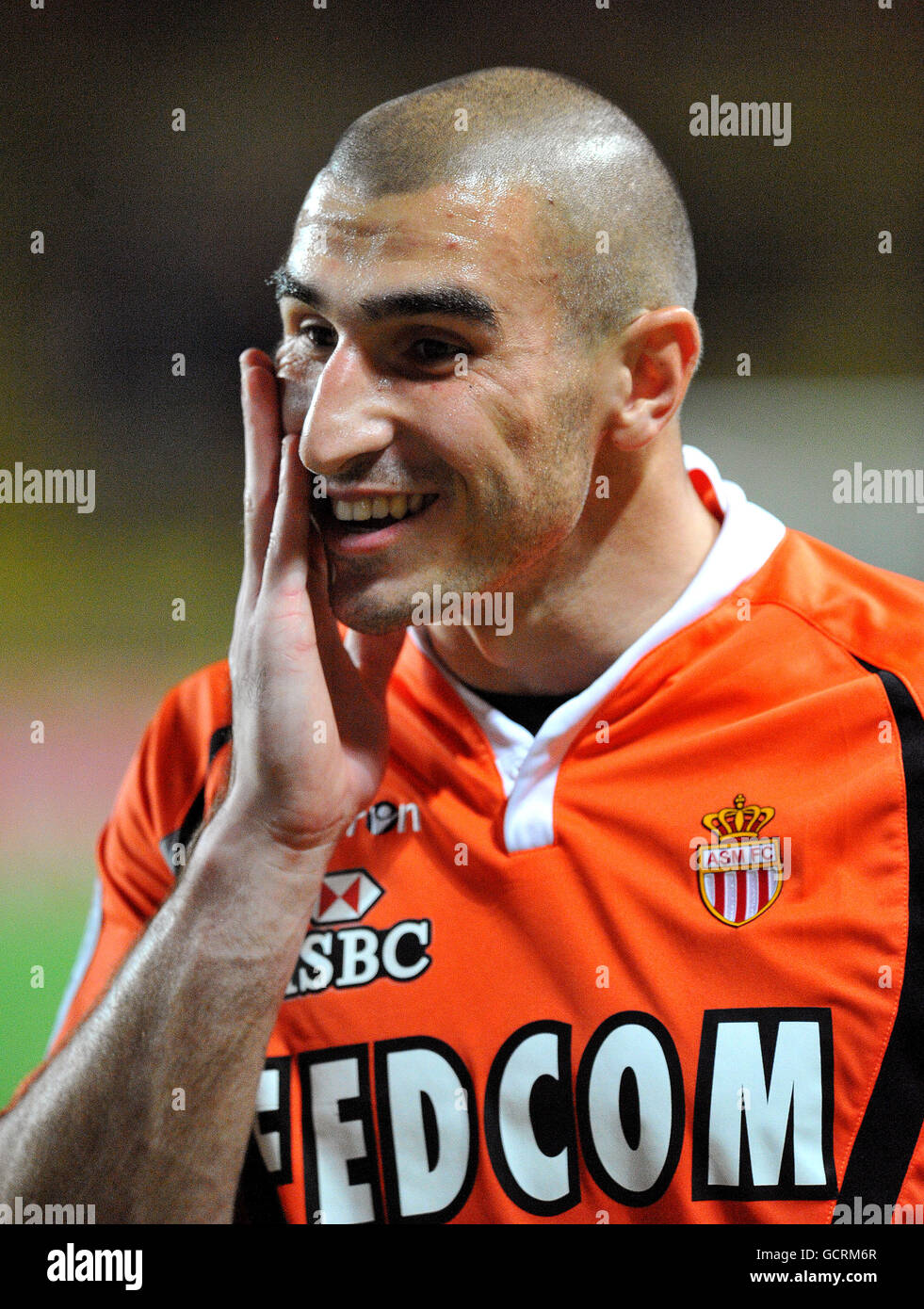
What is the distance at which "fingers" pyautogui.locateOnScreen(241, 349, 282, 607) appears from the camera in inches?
49.8

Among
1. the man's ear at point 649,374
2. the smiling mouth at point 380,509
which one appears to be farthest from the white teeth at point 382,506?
the man's ear at point 649,374

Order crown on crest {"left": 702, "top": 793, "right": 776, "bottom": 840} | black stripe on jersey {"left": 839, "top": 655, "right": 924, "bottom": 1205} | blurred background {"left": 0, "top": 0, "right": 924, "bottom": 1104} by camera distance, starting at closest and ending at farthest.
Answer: black stripe on jersey {"left": 839, "top": 655, "right": 924, "bottom": 1205} < crown on crest {"left": 702, "top": 793, "right": 776, "bottom": 840} < blurred background {"left": 0, "top": 0, "right": 924, "bottom": 1104}

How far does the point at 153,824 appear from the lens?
4.73 ft

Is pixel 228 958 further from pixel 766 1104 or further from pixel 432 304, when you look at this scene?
pixel 432 304

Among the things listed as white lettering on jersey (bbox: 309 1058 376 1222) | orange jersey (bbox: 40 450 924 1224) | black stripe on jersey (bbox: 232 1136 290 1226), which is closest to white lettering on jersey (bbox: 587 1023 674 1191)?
orange jersey (bbox: 40 450 924 1224)

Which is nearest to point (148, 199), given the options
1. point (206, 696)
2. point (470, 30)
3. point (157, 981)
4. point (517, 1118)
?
point (470, 30)

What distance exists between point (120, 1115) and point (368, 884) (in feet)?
1.17

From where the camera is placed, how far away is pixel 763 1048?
1.15m

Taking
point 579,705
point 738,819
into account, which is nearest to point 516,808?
point 579,705

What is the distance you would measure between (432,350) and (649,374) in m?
0.27

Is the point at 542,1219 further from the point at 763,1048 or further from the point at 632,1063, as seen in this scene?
the point at 763,1048

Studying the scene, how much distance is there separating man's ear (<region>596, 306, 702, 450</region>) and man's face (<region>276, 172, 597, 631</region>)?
0.05 m

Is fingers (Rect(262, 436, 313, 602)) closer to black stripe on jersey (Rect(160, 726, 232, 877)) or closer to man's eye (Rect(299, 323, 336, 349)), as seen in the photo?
man's eye (Rect(299, 323, 336, 349))

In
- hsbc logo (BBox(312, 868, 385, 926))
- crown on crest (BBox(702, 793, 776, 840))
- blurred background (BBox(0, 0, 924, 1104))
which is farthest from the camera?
blurred background (BBox(0, 0, 924, 1104))
